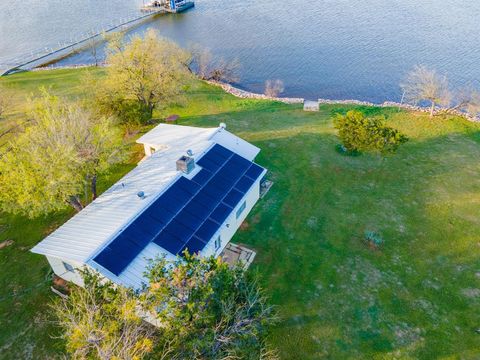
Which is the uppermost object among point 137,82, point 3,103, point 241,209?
point 137,82

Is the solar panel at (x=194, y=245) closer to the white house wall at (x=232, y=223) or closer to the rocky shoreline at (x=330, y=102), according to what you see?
the white house wall at (x=232, y=223)

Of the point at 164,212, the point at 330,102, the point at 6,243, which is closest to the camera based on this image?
the point at 164,212

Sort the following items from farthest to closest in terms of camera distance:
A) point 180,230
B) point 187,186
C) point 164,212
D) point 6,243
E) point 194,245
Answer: point 6,243, point 187,186, point 164,212, point 180,230, point 194,245

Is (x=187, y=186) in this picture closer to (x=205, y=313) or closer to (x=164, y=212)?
(x=164, y=212)

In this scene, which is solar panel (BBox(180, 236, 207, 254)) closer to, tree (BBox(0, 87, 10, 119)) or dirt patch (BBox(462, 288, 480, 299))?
dirt patch (BBox(462, 288, 480, 299))

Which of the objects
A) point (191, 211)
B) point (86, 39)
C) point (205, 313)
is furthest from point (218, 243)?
point (86, 39)

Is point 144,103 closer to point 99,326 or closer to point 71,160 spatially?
point 71,160

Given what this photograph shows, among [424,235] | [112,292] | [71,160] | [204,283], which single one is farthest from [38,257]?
[424,235]
